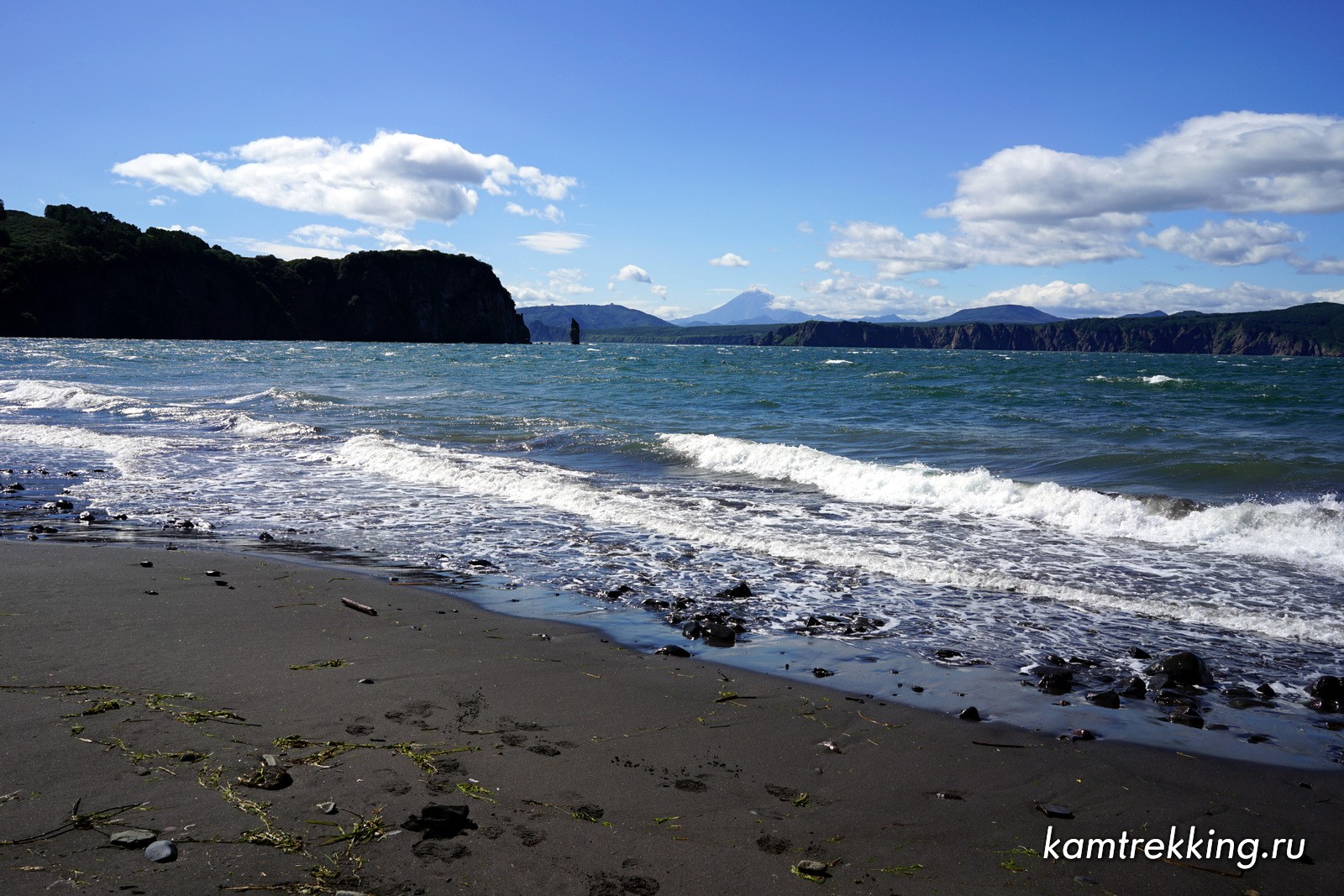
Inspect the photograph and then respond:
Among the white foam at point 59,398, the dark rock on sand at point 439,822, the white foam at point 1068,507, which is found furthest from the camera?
the white foam at point 59,398

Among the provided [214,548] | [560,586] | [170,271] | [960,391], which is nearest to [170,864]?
[560,586]

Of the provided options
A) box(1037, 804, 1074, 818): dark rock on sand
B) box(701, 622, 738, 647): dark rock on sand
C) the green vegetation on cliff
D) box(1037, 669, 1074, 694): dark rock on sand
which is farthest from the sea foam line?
the green vegetation on cliff

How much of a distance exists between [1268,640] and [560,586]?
614 centimetres

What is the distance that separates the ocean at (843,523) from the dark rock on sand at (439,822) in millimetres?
2800

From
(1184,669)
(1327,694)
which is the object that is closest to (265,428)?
(1184,669)

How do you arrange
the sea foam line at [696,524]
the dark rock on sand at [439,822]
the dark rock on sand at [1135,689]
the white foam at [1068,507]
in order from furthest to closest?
1. the white foam at [1068,507]
2. the sea foam line at [696,524]
3. the dark rock on sand at [1135,689]
4. the dark rock on sand at [439,822]

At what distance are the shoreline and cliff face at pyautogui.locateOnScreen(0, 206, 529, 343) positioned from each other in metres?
114

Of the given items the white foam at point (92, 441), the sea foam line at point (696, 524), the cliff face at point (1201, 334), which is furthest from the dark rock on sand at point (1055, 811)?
the cliff face at point (1201, 334)

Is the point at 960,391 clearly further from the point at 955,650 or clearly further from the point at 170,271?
the point at 170,271

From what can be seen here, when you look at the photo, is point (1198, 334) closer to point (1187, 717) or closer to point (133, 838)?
point (1187, 717)

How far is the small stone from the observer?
9.35 ft

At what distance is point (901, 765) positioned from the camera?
13.3 feet

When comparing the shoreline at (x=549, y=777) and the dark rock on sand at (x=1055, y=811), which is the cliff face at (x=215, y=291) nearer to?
the shoreline at (x=549, y=777)

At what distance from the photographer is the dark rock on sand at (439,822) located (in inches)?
122
